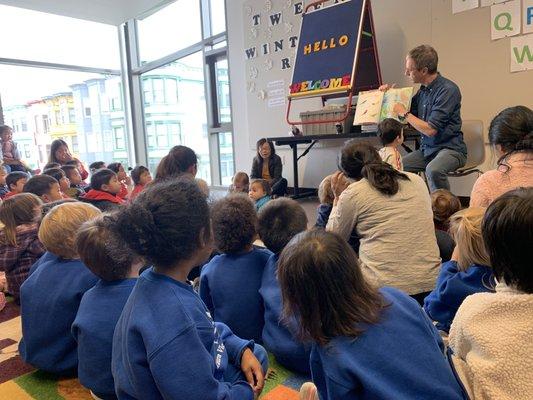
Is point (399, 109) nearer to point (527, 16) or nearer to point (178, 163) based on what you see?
point (527, 16)

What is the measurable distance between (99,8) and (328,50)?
447cm

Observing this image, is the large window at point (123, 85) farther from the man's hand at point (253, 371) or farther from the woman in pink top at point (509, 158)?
the man's hand at point (253, 371)

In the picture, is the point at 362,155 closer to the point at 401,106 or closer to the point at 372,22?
the point at 401,106

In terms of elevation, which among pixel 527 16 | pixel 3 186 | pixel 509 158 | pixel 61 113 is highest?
pixel 527 16

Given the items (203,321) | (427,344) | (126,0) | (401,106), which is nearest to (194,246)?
(203,321)

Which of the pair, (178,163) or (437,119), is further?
(437,119)

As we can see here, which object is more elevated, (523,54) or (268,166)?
(523,54)

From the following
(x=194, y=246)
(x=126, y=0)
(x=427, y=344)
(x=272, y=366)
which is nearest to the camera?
(x=427, y=344)

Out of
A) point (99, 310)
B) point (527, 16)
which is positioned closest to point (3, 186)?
point (99, 310)

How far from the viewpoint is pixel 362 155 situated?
173 centimetres

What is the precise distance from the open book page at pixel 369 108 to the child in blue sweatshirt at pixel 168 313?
8.77 feet

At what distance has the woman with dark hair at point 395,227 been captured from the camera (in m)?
1.53

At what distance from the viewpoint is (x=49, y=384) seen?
57.0 inches

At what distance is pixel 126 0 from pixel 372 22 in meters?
4.65
